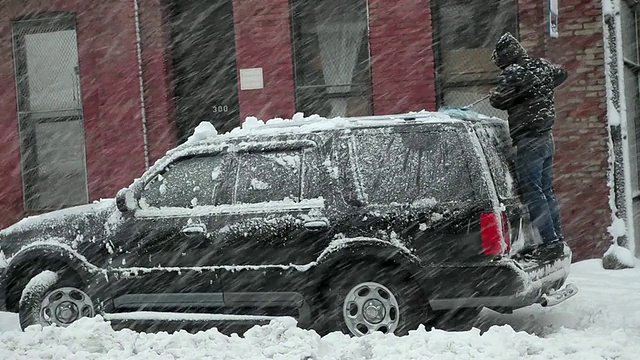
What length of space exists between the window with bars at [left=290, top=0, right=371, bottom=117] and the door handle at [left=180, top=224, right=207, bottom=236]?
4891 millimetres

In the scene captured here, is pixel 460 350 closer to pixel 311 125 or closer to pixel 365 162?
pixel 365 162

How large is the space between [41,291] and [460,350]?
12.4 ft

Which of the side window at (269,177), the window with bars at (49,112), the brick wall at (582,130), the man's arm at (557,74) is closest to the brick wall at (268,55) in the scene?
the window with bars at (49,112)

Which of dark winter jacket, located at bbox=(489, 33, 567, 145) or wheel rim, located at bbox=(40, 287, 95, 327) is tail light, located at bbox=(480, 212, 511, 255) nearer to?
dark winter jacket, located at bbox=(489, 33, 567, 145)

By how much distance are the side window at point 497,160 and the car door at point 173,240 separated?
2.16m

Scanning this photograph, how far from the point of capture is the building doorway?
→ 1270 cm

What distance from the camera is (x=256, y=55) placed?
40.0 feet

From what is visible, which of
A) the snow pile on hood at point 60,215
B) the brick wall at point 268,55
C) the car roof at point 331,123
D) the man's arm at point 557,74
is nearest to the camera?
the car roof at point 331,123

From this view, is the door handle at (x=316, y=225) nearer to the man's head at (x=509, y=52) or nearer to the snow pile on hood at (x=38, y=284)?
the snow pile on hood at (x=38, y=284)

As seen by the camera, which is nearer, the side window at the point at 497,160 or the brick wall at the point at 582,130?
the side window at the point at 497,160

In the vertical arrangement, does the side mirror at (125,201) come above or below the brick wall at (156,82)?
below

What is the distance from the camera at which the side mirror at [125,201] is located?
25.4ft

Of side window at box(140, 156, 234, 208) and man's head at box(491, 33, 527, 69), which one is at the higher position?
man's head at box(491, 33, 527, 69)

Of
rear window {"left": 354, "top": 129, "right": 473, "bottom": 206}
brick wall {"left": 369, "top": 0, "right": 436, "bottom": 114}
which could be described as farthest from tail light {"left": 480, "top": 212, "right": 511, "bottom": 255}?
brick wall {"left": 369, "top": 0, "right": 436, "bottom": 114}
